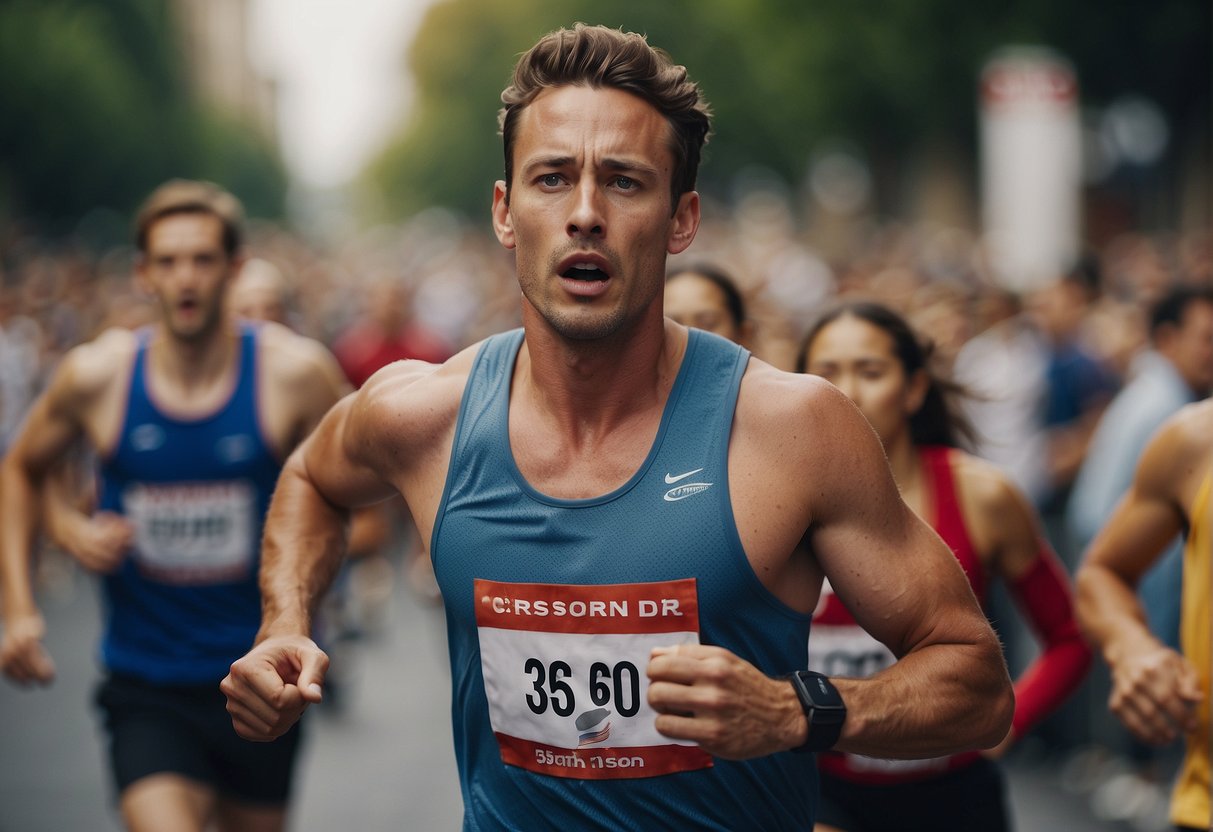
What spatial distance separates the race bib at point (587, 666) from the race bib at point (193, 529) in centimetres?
219

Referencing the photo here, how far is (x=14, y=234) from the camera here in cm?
3484

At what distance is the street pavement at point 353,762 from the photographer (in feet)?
23.7

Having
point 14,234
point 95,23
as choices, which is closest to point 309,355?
point 14,234

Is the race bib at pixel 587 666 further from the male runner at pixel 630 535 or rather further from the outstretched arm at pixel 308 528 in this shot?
the outstretched arm at pixel 308 528

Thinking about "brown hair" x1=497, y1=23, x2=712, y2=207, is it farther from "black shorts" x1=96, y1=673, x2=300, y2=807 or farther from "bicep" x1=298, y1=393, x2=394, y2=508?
"black shorts" x1=96, y1=673, x2=300, y2=807

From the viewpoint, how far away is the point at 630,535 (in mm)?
2818

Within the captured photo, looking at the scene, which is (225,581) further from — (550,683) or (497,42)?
(497,42)

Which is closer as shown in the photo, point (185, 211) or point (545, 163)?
point (545, 163)

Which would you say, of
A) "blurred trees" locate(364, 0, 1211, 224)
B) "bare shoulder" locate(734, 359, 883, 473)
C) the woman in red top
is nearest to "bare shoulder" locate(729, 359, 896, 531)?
"bare shoulder" locate(734, 359, 883, 473)

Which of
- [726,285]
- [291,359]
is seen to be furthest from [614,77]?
[291,359]

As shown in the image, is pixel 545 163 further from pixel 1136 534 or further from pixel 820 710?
pixel 1136 534

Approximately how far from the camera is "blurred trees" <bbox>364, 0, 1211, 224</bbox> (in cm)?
2559

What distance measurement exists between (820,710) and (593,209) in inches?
36.7

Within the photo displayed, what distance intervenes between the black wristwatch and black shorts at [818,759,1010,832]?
5.60 ft
